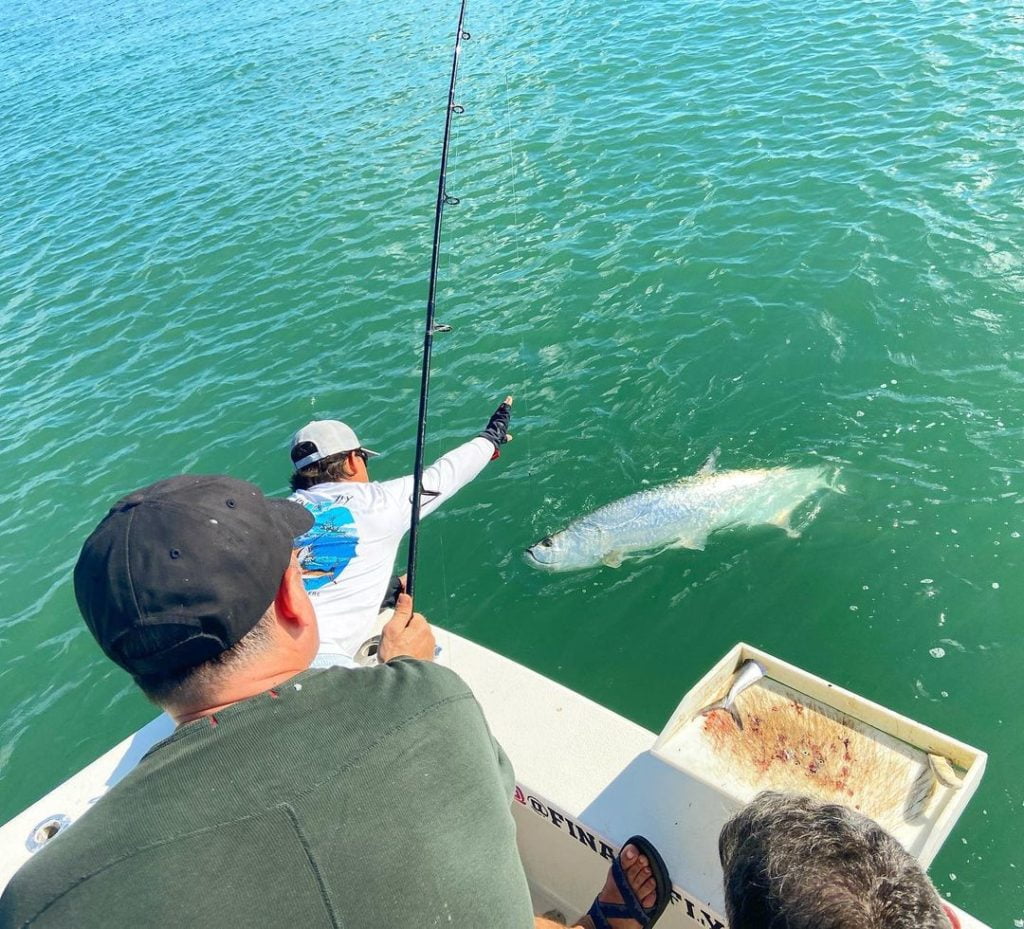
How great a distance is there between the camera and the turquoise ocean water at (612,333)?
602cm

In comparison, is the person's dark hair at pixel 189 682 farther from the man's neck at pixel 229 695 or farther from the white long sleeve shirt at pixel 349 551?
the white long sleeve shirt at pixel 349 551

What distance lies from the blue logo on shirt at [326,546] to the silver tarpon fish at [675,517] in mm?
2513

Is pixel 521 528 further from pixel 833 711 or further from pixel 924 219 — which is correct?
pixel 924 219

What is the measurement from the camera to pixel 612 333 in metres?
8.84

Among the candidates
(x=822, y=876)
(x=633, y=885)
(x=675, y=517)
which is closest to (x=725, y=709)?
(x=633, y=885)

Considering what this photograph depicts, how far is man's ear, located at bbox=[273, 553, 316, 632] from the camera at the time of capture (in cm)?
217

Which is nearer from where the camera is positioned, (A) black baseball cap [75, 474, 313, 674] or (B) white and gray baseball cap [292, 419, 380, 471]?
(A) black baseball cap [75, 474, 313, 674]

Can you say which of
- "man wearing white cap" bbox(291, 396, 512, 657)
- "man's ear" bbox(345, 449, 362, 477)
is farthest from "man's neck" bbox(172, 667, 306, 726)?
A: "man's ear" bbox(345, 449, 362, 477)

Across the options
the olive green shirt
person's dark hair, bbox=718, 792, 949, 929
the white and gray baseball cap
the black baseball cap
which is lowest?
the white and gray baseball cap

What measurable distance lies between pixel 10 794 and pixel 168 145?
47.4ft

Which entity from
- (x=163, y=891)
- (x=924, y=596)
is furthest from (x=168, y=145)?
(x=163, y=891)

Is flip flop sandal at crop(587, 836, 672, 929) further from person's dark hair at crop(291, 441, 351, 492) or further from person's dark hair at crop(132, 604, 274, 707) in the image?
person's dark hair at crop(291, 441, 351, 492)

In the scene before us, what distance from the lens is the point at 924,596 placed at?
580 centimetres

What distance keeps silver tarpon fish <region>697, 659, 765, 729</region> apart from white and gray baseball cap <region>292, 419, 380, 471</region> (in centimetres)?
249
